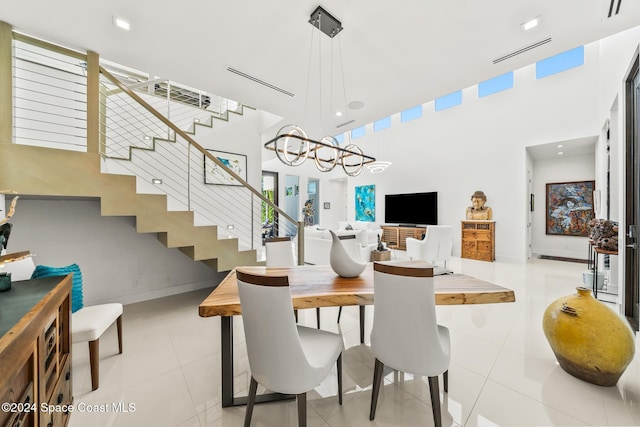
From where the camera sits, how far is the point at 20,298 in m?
1.16

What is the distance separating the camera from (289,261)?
2.88 metres

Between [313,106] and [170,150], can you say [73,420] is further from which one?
[313,106]

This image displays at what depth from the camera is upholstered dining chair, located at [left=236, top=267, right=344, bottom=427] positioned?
1.22 meters

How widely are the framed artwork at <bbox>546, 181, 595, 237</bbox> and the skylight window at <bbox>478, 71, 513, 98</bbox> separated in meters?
2.75

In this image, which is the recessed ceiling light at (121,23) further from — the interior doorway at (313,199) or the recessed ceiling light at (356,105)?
the interior doorway at (313,199)

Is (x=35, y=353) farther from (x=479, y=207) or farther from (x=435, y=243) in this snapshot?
(x=479, y=207)

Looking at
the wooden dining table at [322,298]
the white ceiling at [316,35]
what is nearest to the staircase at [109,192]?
the white ceiling at [316,35]

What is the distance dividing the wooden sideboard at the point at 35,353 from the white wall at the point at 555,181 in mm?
8771

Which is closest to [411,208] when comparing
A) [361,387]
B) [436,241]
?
[436,241]

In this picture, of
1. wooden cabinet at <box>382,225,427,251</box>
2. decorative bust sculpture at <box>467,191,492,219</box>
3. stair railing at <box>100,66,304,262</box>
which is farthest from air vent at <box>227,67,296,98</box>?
wooden cabinet at <box>382,225,427,251</box>

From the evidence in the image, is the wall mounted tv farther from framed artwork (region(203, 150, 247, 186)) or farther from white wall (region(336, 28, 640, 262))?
framed artwork (region(203, 150, 247, 186))

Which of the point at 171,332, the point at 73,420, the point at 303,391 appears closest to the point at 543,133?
the point at 303,391

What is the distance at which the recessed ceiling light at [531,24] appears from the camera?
2318mm

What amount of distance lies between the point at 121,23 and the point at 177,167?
2.01 metres
